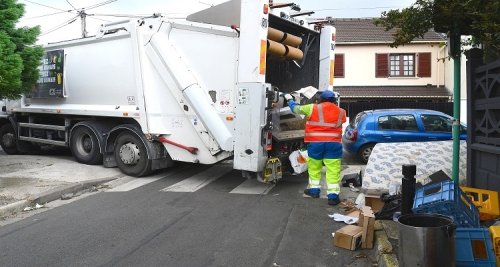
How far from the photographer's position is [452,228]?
3.29 m

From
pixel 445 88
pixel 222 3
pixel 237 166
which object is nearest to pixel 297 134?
pixel 237 166

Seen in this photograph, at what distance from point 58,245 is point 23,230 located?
85cm

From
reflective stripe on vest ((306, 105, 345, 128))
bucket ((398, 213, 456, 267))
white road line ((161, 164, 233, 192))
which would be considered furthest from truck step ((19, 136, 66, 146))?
bucket ((398, 213, 456, 267))

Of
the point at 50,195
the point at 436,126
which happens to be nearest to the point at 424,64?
the point at 436,126

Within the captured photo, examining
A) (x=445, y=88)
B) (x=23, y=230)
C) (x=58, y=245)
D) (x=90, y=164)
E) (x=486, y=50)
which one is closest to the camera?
(x=486, y=50)

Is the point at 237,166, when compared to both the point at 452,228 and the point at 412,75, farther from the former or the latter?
the point at 412,75

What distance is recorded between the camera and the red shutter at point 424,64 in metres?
24.6

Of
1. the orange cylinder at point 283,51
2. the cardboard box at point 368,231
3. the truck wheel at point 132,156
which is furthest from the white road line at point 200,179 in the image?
the cardboard box at point 368,231

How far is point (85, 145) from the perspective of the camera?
9406 millimetres

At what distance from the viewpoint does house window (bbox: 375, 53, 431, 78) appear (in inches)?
978

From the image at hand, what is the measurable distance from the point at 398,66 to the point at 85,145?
1978cm

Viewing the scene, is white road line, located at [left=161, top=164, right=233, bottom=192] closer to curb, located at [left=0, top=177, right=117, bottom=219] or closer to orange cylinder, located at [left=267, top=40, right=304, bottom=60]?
curb, located at [left=0, top=177, right=117, bottom=219]

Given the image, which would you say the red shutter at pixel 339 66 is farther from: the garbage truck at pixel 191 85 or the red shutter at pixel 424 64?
the garbage truck at pixel 191 85

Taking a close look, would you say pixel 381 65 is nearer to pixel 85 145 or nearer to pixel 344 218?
pixel 85 145
